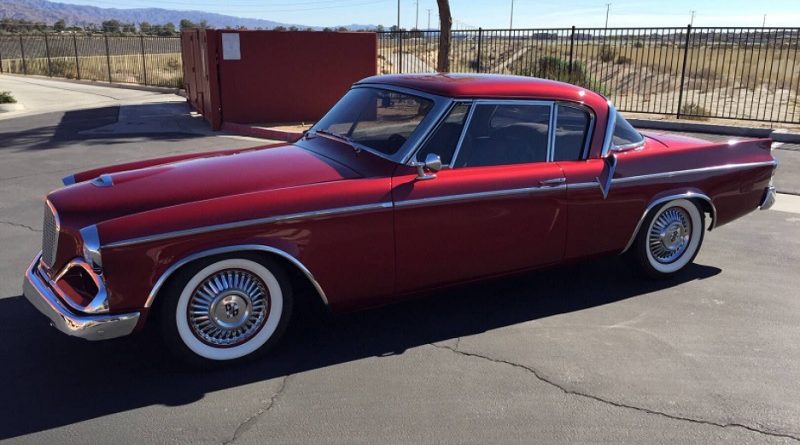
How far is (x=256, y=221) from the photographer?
3598 mm

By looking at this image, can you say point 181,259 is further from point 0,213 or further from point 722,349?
point 0,213

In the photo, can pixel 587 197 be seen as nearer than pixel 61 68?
Yes

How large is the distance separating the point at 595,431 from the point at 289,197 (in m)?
2.01

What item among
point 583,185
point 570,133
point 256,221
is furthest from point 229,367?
point 570,133

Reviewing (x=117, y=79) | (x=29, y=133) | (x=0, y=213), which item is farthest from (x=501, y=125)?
(x=117, y=79)

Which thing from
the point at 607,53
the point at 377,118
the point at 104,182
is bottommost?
the point at 104,182

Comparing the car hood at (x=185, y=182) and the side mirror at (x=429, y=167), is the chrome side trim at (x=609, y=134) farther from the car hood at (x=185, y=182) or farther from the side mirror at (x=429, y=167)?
the car hood at (x=185, y=182)

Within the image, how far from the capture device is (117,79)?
27.7 metres

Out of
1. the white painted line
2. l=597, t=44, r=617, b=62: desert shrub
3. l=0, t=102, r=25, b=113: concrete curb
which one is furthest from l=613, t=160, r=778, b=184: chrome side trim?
l=0, t=102, r=25, b=113: concrete curb

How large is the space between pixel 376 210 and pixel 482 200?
733mm

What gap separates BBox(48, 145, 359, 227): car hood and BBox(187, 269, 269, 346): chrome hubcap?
0.47 m

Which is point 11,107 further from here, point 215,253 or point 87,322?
point 215,253

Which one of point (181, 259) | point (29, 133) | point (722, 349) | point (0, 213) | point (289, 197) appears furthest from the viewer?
point (29, 133)

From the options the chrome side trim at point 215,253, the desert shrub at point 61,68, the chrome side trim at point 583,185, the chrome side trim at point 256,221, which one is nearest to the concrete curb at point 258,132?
the chrome side trim at point 583,185
